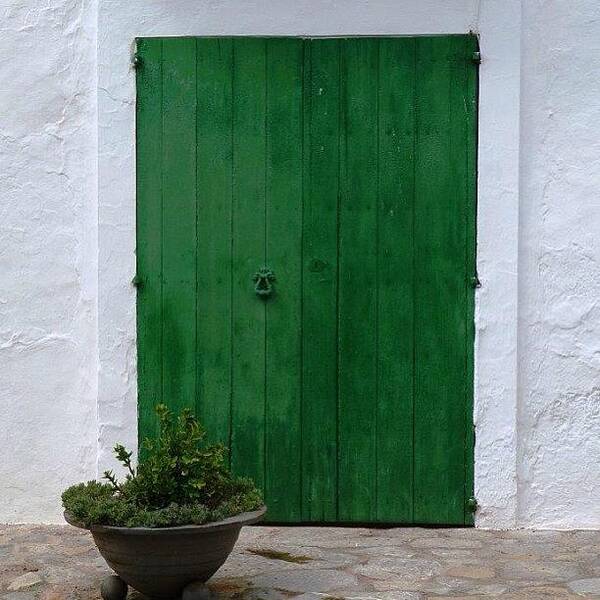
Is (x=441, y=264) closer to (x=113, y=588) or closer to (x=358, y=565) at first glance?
(x=358, y=565)

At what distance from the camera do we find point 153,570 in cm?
358

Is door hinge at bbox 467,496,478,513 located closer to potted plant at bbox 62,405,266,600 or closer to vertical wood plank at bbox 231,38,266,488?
vertical wood plank at bbox 231,38,266,488

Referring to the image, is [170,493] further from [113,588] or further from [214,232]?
[214,232]

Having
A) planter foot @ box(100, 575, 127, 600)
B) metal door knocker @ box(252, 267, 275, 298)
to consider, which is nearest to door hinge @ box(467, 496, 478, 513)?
metal door knocker @ box(252, 267, 275, 298)

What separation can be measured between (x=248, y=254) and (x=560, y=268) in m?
1.31

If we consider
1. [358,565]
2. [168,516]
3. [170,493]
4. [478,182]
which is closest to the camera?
[168,516]

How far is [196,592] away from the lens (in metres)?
3.60

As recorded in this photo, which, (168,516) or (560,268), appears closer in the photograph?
(168,516)

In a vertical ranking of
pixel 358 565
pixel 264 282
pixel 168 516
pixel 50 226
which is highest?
pixel 50 226

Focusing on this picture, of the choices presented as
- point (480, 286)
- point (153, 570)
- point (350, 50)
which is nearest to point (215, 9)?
point (350, 50)

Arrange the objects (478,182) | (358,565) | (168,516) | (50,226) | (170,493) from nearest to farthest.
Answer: (168,516) < (170,493) < (358,565) < (478,182) < (50,226)

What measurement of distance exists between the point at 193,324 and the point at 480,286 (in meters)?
1.21

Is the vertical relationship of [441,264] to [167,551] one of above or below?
above

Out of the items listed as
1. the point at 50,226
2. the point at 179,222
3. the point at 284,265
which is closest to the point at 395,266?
the point at 284,265
